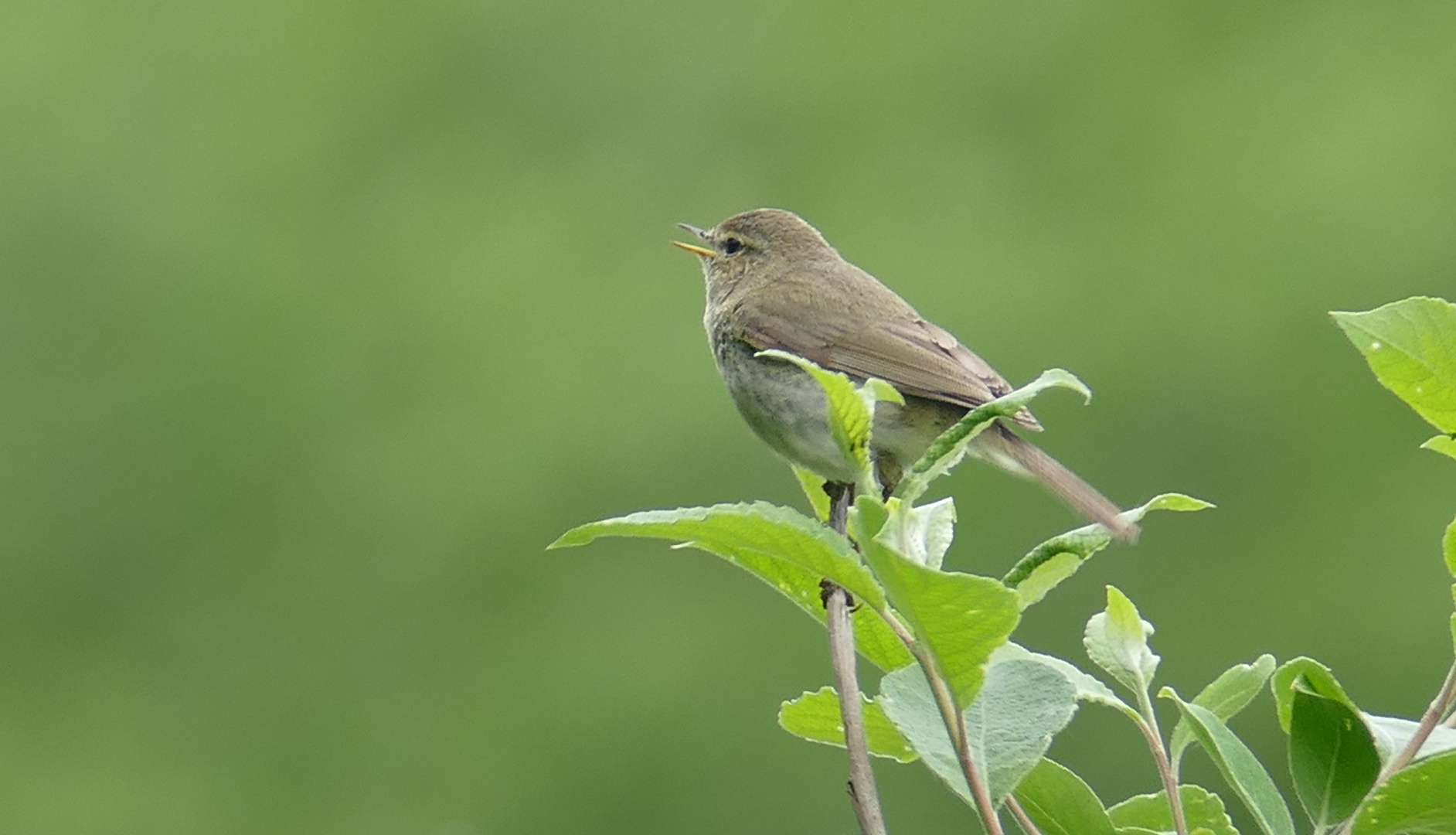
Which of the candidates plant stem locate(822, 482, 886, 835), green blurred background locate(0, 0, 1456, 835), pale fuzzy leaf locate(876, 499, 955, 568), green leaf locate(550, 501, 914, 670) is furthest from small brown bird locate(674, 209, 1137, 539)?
green blurred background locate(0, 0, 1456, 835)

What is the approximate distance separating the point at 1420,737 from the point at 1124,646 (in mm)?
295

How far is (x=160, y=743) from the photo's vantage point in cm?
1675

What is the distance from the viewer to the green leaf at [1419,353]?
61.6 inches

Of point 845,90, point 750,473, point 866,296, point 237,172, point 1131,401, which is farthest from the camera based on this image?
point 845,90

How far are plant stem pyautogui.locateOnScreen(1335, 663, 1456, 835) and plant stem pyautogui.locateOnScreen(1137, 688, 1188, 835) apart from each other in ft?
0.42

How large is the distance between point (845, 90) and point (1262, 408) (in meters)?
5.69

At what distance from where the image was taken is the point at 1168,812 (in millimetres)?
1697

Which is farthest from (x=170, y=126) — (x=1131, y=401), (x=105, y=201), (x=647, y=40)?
(x=1131, y=401)

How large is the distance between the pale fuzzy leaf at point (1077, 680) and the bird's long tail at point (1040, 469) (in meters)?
1.48

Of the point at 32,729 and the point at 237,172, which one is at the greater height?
the point at 237,172

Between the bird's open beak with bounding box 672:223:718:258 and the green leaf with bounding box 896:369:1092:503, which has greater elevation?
the bird's open beak with bounding box 672:223:718:258

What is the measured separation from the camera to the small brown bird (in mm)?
3861

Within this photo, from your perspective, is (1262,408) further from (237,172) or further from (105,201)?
(105,201)

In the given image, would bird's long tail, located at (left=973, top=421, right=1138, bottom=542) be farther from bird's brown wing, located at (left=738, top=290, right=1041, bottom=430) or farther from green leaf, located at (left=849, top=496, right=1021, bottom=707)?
green leaf, located at (left=849, top=496, right=1021, bottom=707)
